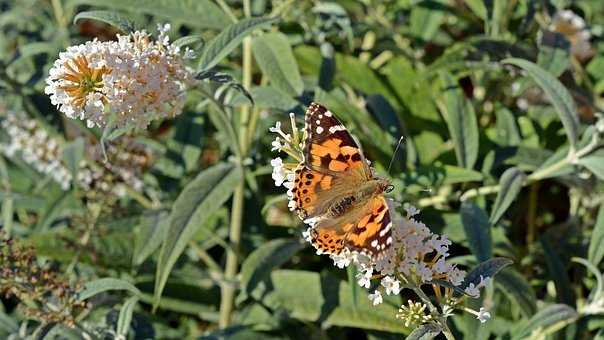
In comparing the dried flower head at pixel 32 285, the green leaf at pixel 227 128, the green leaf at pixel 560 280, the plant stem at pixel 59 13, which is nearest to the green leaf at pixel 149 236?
the green leaf at pixel 227 128

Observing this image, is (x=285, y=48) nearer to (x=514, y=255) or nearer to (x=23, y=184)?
(x=514, y=255)

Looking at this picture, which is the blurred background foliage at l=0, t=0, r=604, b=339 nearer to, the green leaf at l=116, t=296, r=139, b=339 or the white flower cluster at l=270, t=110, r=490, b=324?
the green leaf at l=116, t=296, r=139, b=339

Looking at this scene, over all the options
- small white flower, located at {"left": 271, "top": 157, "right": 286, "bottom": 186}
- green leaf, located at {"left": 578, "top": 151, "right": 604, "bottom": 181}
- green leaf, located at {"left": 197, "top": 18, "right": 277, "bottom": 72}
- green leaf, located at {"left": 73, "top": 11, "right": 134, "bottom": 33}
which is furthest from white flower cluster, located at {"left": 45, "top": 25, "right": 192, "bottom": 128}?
green leaf, located at {"left": 578, "top": 151, "right": 604, "bottom": 181}

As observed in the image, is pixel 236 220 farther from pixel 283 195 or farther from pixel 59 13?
pixel 59 13

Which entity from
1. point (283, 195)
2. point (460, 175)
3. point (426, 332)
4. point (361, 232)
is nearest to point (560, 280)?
point (460, 175)

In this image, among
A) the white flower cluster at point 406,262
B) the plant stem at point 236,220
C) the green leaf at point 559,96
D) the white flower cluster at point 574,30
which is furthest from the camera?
→ the white flower cluster at point 574,30

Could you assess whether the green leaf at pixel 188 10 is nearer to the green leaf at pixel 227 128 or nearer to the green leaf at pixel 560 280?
the green leaf at pixel 227 128

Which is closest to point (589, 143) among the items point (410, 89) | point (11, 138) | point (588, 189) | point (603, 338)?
point (588, 189)
